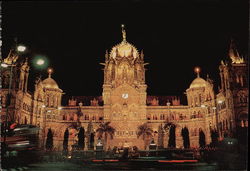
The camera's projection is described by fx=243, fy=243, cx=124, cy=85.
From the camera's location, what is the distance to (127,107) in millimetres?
75062

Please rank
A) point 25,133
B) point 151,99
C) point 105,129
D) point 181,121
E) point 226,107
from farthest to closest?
point 151,99 < point 181,121 < point 105,129 < point 226,107 < point 25,133

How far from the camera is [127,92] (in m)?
76.9

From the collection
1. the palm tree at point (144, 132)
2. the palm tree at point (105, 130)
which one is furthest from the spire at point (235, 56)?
the palm tree at point (105, 130)

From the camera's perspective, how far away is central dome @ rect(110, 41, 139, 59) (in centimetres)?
8706

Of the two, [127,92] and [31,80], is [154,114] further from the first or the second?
[31,80]

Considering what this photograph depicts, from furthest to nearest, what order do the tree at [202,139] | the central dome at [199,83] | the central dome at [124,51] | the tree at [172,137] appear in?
1. the central dome at [124,51]
2. the central dome at [199,83]
3. the tree at [172,137]
4. the tree at [202,139]

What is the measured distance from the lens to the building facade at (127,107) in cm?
6128

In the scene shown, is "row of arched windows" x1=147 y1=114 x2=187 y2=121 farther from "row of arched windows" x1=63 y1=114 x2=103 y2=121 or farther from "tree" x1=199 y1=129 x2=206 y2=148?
"row of arched windows" x1=63 y1=114 x2=103 y2=121

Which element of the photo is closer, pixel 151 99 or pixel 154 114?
pixel 154 114

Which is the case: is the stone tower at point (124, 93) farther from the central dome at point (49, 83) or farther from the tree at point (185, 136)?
the central dome at point (49, 83)

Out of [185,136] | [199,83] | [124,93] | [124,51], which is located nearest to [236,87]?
[199,83]

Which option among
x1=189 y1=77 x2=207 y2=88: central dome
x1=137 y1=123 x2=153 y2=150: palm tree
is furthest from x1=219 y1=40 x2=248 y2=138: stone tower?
x1=137 y1=123 x2=153 y2=150: palm tree

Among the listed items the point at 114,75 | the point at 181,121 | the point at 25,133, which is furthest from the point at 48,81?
the point at 25,133

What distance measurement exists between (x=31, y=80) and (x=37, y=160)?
175 ft
